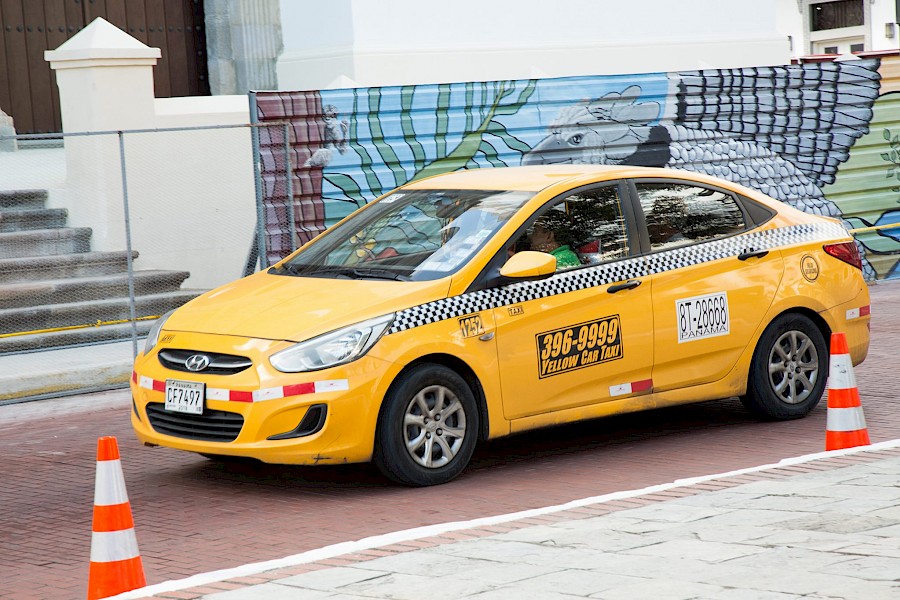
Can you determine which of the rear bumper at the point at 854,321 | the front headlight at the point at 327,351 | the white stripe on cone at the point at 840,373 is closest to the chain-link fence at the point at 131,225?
the rear bumper at the point at 854,321

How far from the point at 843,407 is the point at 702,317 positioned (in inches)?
41.3

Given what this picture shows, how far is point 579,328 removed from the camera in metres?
7.73

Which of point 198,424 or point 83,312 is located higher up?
point 83,312

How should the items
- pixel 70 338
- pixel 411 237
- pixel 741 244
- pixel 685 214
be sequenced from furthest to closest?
pixel 70 338 → pixel 741 244 → pixel 685 214 → pixel 411 237

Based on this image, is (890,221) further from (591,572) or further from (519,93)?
(591,572)

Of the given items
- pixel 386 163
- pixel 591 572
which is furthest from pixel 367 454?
pixel 386 163

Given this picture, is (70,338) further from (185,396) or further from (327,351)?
(327,351)

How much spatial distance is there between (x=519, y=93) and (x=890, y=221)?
5.71 metres

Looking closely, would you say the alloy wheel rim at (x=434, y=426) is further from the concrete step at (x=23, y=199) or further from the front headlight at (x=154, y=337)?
the concrete step at (x=23, y=199)

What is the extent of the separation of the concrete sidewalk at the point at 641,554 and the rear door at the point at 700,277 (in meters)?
1.64

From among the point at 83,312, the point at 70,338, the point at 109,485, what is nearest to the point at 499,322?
the point at 109,485

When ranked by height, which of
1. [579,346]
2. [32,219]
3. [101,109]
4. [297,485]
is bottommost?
[297,485]

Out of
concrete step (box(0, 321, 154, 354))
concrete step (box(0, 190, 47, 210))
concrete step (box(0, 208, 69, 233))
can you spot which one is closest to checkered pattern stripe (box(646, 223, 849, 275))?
concrete step (box(0, 321, 154, 354))

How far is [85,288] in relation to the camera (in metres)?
12.9
